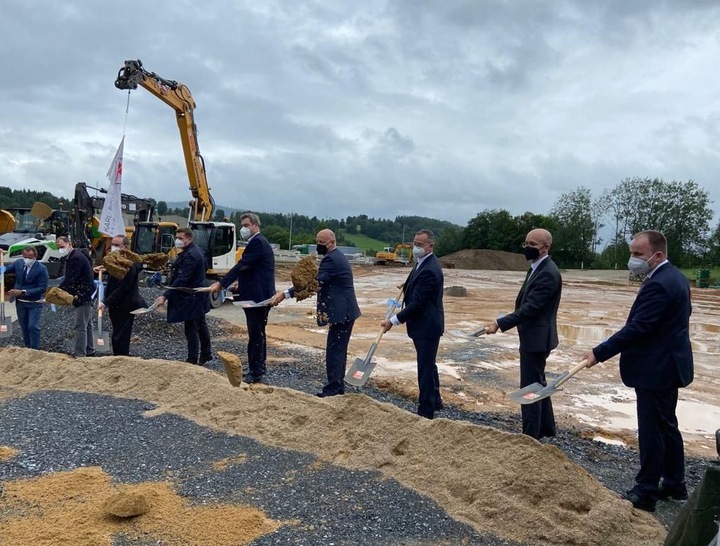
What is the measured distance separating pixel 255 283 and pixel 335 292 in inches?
43.8

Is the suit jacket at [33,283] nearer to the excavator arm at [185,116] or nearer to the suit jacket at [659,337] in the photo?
the suit jacket at [659,337]

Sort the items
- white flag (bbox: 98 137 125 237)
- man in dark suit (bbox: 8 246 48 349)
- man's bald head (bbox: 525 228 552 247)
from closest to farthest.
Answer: man's bald head (bbox: 525 228 552 247)
man in dark suit (bbox: 8 246 48 349)
white flag (bbox: 98 137 125 237)

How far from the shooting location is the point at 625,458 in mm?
5359

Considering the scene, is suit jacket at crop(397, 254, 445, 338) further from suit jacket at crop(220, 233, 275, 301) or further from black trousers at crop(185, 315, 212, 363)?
black trousers at crop(185, 315, 212, 363)

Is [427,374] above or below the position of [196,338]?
above

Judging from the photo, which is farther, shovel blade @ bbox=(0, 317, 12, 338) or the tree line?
the tree line

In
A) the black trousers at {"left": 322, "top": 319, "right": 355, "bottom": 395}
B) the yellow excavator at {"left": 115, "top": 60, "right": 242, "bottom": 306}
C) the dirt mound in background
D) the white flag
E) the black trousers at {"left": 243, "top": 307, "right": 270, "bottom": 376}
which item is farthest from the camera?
the dirt mound in background

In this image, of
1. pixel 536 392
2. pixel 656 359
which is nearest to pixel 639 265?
pixel 656 359

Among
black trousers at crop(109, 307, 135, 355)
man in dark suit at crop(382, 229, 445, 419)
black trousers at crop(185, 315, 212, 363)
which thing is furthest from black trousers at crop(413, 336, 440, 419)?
black trousers at crop(109, 307, 135, 355)

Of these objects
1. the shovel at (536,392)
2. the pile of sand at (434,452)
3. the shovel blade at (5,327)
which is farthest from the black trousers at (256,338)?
the shovel blade at (5,327)

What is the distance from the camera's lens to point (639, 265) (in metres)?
4.03

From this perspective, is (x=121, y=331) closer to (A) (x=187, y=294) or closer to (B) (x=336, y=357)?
(A) (x=187, y=294)

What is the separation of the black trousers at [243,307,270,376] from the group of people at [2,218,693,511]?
0.01 metres

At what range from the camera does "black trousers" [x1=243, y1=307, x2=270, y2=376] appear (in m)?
6.79
